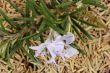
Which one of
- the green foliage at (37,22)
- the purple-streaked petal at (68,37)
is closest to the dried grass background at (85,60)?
the green foliage at (37,22)

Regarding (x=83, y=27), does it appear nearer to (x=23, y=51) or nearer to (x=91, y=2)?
(x=91, y=2)

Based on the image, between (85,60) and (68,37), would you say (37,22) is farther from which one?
(85,60)

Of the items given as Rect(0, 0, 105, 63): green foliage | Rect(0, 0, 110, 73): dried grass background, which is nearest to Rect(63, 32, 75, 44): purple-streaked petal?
Rect(0, 0, 105, 63): green foliage

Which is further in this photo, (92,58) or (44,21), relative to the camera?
(92,58)

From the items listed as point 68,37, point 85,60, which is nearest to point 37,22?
point 68,37

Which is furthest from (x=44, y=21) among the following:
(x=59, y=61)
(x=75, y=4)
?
(x=59, y=61)

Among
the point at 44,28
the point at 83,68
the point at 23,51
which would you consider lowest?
the point at 83,68

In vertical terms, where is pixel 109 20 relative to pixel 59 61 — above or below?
above

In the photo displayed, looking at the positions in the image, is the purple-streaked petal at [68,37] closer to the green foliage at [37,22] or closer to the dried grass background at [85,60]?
the green foliage at [37,22]
